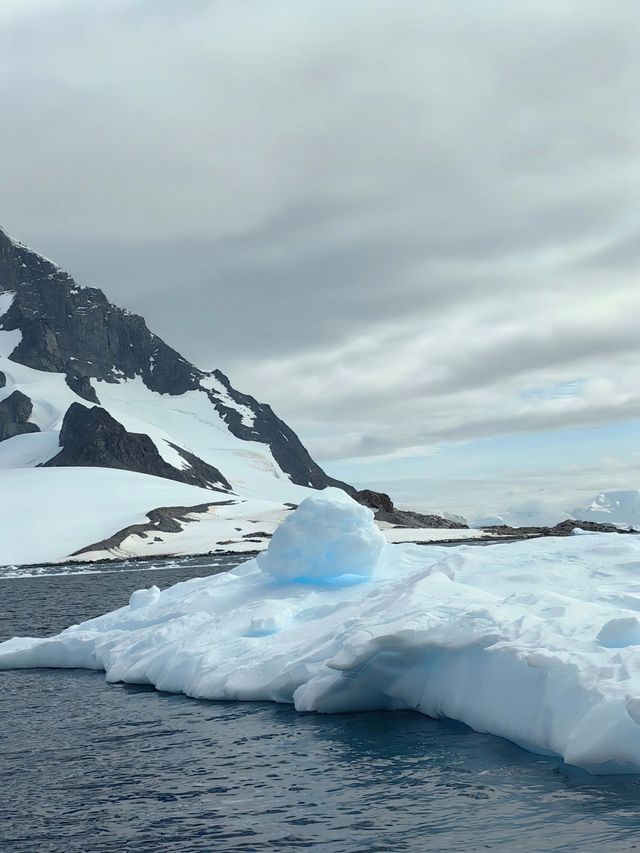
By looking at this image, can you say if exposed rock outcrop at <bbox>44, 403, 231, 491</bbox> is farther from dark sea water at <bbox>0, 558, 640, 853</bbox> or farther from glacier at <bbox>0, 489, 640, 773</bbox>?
dark sea water at <bbox>0, 558, 640, 853</bbox>

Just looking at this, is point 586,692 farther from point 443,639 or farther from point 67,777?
point 67,777

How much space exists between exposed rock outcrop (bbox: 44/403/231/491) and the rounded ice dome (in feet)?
511

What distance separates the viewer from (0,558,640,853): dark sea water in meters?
11.2

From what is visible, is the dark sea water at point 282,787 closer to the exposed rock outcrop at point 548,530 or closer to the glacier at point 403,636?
the glacier at point 403,636

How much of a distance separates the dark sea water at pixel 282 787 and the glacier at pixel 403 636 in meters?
0.54

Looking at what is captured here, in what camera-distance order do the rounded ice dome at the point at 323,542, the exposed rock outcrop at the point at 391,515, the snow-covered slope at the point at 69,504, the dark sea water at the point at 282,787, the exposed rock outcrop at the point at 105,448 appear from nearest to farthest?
the dark sea water at the point at 282,787 → the rounded ice dome at the point at 323,542 → the snow-covered slope at the point at 69,504 → the exposed rock outcrop at the point at 391,515 → the exposed rock outcrop at the point at 105,448

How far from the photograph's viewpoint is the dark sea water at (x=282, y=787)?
11.2 m

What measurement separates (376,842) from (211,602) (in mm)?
18238

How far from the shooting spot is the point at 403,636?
17.1m

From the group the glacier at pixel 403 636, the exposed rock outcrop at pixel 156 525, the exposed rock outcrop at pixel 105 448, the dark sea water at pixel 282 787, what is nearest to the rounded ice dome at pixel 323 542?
the glacier at pixel 403 636

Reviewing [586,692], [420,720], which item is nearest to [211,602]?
[420,720]

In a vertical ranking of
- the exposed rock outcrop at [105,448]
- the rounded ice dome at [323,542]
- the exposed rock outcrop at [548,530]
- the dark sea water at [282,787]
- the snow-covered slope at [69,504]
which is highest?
the exposed rock outcrop at [105,448]

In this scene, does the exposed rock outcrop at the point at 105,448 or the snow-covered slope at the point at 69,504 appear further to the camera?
the exposed rock outcrop at the point at 105,448

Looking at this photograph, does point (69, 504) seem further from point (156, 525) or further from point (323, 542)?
point (323, 542)
